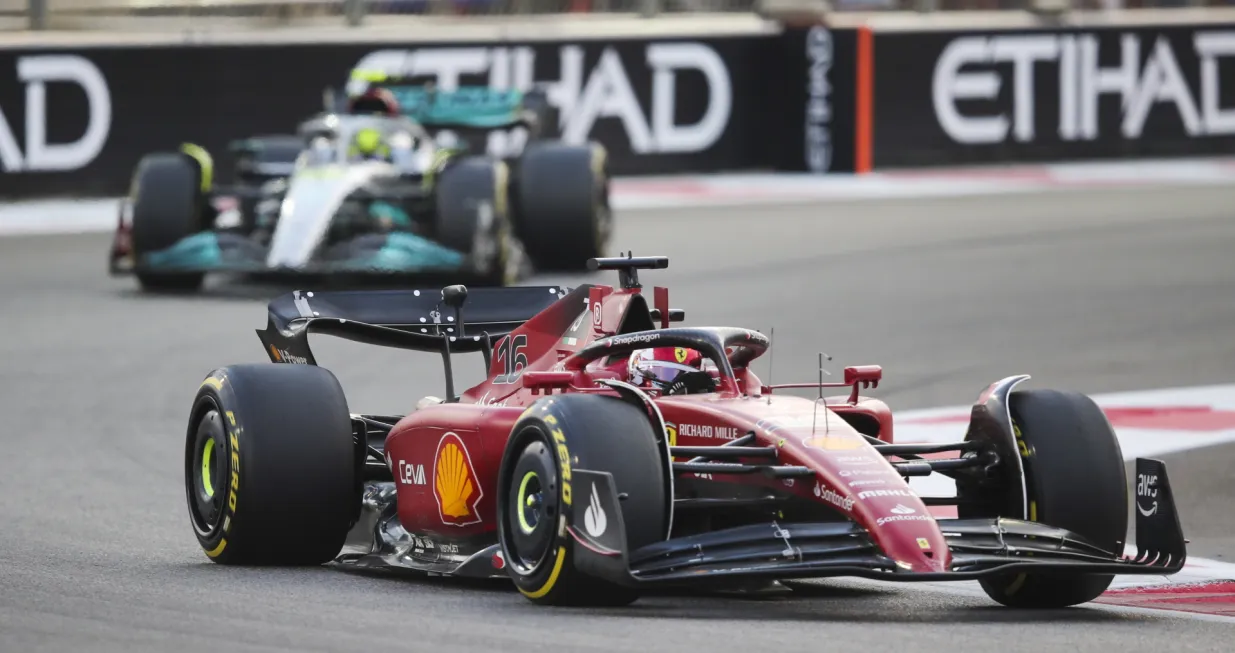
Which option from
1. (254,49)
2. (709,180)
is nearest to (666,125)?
(709,180)

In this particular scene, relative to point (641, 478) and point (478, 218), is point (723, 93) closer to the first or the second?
point (478, 218)

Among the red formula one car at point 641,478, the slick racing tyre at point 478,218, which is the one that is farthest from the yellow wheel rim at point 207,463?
the slick racing tyre at point 478,218

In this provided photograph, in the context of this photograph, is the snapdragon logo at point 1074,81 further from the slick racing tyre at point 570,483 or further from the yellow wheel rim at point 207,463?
the slick racing tyre at point 570,483

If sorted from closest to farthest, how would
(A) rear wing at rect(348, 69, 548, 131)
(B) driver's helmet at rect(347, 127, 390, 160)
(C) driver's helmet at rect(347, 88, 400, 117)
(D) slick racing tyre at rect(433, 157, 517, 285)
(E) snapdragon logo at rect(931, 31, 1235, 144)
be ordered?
1. (D) slick racing tyre at rect(433, 157, 517, 285)
2. (B) driver's helmet at rect(347, 127, 390, 160)
3. (C) driver's helmet at rect(347, 88, 400, 117)
4. (A) rear wing at rect(348, 69, 548, 131)
5. (E) snapdragon logo at rect(931, 31, 1235, 144)

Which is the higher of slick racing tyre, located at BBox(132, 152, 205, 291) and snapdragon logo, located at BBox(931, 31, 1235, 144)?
snapdragon logo, located at BBox(931, 31, 1235, 144)

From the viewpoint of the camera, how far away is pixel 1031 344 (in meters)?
15.8

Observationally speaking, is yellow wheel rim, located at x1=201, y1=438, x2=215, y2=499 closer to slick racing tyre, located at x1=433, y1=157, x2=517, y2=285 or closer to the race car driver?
the race car driver

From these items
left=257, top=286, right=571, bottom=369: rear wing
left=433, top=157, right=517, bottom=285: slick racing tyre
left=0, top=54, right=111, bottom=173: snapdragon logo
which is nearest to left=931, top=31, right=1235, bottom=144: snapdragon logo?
left=0, top=54, right=111, bottom=173: snapdragon logo

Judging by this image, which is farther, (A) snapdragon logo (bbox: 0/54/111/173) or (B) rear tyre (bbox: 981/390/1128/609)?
(A) snapdragon logo (bbox: 0/54/111/173)

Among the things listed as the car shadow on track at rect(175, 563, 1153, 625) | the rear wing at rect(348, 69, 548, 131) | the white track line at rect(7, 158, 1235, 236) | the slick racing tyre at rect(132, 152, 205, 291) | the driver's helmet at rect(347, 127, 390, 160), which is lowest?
the car shadow on track at rect(175, 563, 1153, 625)

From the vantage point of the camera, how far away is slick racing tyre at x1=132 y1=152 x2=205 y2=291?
17672mm

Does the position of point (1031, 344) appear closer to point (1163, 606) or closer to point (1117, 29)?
point (1163, 606)

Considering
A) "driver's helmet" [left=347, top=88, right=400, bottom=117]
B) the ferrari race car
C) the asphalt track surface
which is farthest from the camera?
"driver's helmet" [left=347, top=88, right=400, bottom=117]

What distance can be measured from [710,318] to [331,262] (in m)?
2.84
